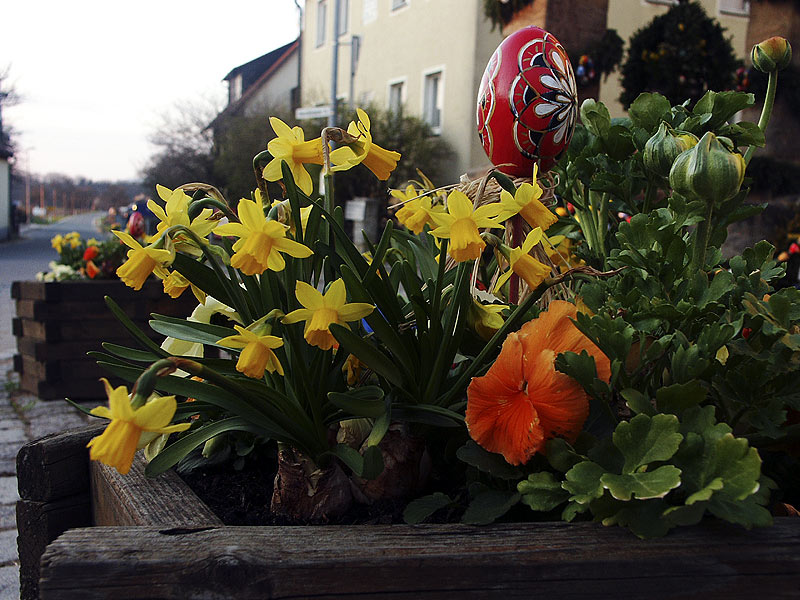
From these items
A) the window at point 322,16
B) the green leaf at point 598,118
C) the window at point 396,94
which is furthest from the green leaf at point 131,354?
the window at point 322,16

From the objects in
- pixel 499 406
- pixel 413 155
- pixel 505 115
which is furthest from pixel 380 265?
pixel 413 155

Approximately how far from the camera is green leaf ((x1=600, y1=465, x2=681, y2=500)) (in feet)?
1.82

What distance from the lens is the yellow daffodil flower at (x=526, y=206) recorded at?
746mm

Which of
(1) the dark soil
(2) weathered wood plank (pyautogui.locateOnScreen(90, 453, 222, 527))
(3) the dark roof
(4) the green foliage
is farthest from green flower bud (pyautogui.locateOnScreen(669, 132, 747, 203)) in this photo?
(3) the dark roof

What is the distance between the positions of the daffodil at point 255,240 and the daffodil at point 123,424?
0.46 ft

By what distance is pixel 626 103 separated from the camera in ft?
24.3

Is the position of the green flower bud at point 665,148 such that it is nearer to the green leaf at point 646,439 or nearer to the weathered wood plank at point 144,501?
the green leaf at point 646,439

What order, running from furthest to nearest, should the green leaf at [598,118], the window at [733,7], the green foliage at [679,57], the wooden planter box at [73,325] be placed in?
the window at [733,7] → the green foliage at [679,57] → the wooden planter box at [73,325] → the green leaf at [598,118]

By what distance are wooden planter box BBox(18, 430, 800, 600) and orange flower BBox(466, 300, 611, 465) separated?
80 millimetres

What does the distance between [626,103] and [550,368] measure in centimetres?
736

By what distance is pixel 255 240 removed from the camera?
625mm

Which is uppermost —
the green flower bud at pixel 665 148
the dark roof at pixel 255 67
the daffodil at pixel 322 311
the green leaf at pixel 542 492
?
the dark roof at pixel 255 67

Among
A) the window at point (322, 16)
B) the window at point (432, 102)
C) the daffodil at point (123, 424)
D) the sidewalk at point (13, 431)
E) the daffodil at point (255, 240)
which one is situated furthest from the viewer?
the window at point (322, 16)

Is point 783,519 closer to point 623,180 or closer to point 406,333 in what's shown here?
point 406,333
